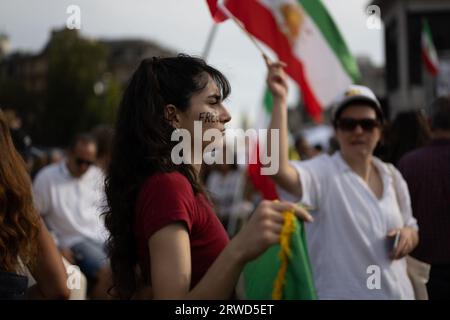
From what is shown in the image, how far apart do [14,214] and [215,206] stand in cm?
71

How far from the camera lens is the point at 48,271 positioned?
264cm

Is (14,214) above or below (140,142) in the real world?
below

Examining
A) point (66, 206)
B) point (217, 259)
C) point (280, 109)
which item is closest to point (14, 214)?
point (217, 259)

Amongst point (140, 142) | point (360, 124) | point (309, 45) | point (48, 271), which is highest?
point (309, 45)

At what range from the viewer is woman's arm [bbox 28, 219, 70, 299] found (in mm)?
2611

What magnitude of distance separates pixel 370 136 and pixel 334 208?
451mm

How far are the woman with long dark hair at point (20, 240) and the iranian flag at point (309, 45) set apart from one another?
9.70 feet

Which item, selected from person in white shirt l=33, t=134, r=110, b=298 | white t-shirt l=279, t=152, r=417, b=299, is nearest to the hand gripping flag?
white t-shirt l=279, t=152, r=417, b=299

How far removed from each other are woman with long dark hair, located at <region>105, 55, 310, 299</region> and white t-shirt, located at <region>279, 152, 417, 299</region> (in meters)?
1.12

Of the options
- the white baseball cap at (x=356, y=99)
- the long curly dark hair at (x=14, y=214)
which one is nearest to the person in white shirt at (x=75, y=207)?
the white baseball cap at (x=356, y=99)

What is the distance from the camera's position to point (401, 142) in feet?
16.7

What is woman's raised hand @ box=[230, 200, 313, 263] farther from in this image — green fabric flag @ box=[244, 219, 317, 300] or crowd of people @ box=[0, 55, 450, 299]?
green fabric flag @ box=[244, 219, 317, 300]

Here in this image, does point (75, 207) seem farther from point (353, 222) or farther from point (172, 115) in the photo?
point (172, 115)
